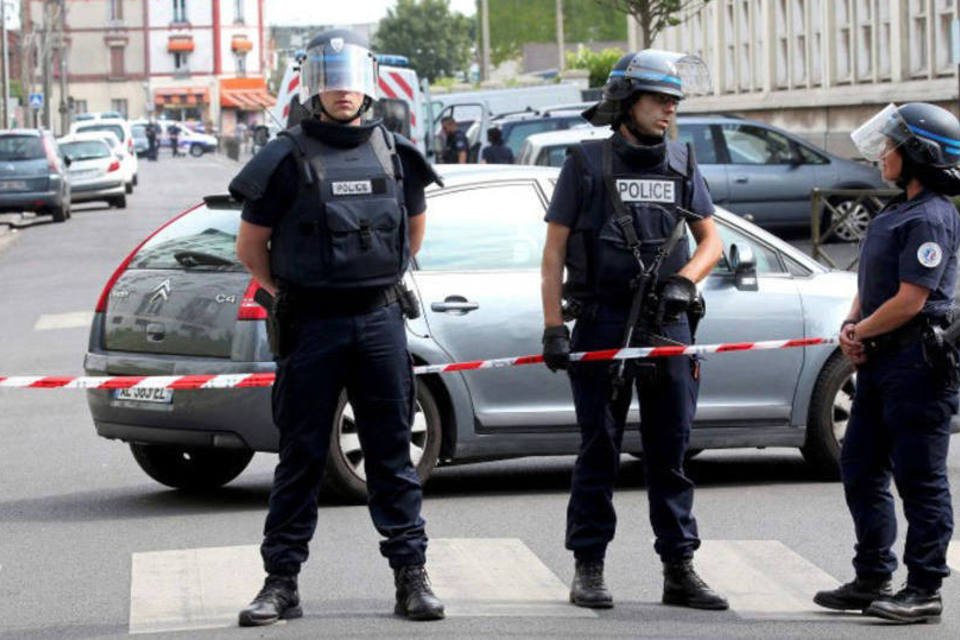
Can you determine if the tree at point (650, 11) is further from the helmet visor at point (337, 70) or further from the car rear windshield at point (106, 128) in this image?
the helmet visor at point (337, 70)

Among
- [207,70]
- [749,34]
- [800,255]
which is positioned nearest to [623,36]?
[207,70]

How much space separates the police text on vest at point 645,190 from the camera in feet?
24.9

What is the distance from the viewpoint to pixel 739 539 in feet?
30.1

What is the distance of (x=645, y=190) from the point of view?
25.0ft

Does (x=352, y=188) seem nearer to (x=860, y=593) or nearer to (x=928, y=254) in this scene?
(x=928, y=254)

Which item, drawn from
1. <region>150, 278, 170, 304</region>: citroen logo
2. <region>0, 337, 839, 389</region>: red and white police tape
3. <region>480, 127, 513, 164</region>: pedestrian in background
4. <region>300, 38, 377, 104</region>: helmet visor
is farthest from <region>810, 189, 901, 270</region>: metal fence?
<region>300, 38, 377, 104</region>: helmet visor

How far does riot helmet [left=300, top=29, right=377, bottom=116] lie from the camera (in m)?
7.24

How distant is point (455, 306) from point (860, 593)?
124 inches

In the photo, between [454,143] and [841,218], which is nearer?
[841,218]

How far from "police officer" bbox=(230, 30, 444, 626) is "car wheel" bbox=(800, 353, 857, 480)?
3663mm

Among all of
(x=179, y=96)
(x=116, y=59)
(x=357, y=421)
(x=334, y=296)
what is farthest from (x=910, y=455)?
(x=116, y=59)

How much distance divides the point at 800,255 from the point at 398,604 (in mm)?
4157

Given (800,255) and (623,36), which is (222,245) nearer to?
(800,255)

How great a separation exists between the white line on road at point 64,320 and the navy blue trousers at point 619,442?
14.2 meters
